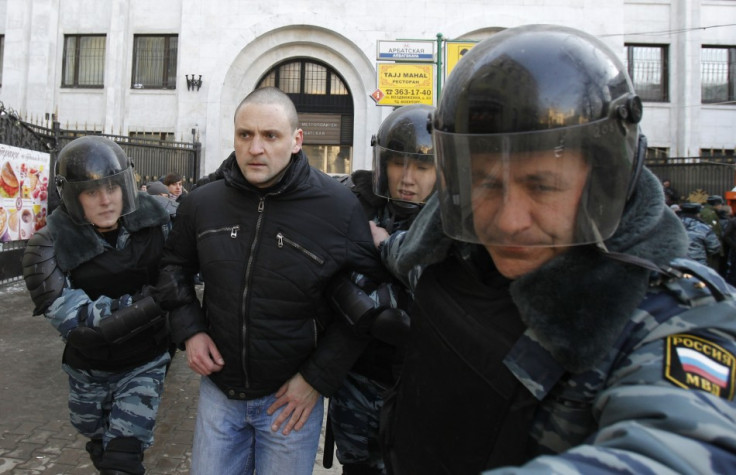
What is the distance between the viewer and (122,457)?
2.61 metres

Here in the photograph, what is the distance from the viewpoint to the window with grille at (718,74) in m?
16.0

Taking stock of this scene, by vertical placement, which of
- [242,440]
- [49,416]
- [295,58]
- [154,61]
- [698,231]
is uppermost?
Answer: [295,58]

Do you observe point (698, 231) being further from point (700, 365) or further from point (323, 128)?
point (323, 128)

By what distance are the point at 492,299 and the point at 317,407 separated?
4.40ft

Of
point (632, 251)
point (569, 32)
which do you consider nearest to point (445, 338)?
point (632, 251)

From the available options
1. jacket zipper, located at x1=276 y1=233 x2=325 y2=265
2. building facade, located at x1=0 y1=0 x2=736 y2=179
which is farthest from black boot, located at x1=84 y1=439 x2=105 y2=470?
building facade, located at x1=0 y1=0 x2=736 y2=179

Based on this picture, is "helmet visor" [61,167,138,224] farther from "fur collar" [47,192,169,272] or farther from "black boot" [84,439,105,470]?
"black boot" [84,439,105,470]

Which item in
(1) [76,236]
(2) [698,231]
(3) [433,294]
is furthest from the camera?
(2) [698,231]

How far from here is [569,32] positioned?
1121 mm

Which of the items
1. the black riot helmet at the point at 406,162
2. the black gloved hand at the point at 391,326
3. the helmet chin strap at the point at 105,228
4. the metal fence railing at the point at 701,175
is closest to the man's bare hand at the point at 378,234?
the black riot helmet at the point at 406,162

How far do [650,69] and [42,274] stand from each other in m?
18.2

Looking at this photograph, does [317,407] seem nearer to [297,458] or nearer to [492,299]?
[297,458]

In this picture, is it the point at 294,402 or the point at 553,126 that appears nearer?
the point at 553,126

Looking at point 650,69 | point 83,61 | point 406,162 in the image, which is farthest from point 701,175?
point 83,61
